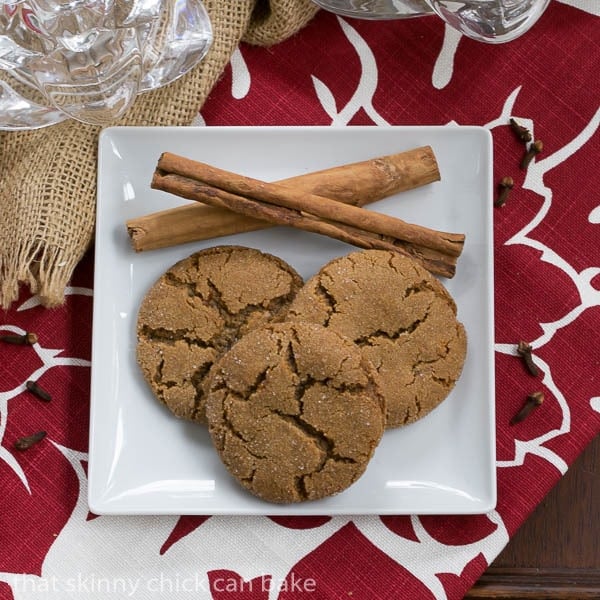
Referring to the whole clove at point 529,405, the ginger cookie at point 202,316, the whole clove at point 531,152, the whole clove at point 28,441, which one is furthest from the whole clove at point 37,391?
the whole clove at point 531,152

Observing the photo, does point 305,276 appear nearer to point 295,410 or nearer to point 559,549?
point 295,410

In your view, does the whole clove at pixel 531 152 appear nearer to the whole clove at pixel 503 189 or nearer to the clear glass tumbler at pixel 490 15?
the whole clove at pixel 503 189

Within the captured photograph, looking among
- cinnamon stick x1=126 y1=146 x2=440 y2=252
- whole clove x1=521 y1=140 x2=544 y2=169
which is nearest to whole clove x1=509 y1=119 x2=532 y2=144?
whole clove x1=521 y1=140 x2=544 y2=169

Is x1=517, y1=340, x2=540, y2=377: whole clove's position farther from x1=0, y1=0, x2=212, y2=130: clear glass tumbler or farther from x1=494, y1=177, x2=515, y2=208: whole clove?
x1=0, y1=0, x2=212, y2=130: clear glass tumbler

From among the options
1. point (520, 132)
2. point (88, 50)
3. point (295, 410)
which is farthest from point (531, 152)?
point (88, 50)

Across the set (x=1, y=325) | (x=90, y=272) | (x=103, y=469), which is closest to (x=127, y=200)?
(x=90, y=272)
